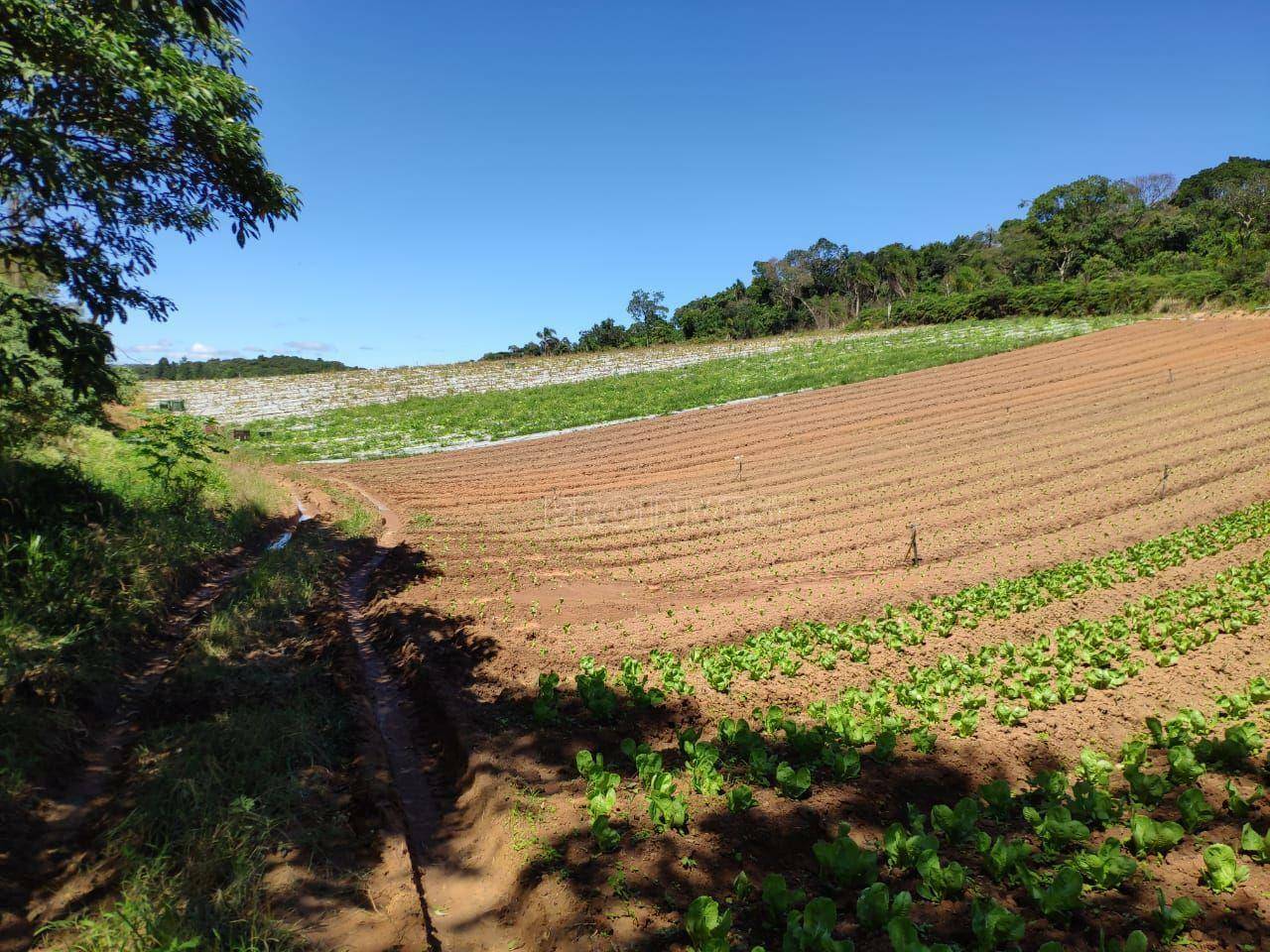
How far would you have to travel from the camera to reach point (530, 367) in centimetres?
4753

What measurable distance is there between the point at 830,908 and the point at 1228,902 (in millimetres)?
1940

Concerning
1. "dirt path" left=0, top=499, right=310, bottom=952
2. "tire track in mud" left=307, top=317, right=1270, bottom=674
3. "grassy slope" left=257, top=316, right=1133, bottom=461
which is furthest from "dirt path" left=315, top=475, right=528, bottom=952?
"grassy slope" left=257, top=316, right=1133, bottom=461

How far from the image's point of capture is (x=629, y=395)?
108 feet

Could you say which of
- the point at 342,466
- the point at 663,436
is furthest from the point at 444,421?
the point at 663,436

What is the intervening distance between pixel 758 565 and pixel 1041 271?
67098mm

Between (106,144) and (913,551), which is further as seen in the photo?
(913,551)

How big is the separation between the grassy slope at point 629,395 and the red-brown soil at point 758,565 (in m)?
4.13

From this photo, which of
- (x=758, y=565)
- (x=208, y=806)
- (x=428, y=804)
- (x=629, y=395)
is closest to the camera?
(x=208, y=806)

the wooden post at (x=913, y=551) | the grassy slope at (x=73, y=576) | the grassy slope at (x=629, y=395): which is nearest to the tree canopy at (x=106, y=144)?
the grassy slope at (x=73, y=576)

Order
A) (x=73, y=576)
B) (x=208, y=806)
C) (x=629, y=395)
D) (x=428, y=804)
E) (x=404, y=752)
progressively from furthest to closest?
(x=629, y=395) → (x=73, y=576) → (x=404, y=752) → (x=428, y=804) → (x=208, y=806)

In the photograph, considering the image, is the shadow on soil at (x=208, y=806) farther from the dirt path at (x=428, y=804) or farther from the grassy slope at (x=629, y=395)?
the grassy slope at (x=629, y=395)

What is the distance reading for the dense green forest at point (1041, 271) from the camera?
3969 cm

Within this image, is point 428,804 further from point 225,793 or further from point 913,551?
point 913,551

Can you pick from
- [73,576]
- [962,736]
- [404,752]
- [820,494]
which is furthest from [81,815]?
[820,494]
